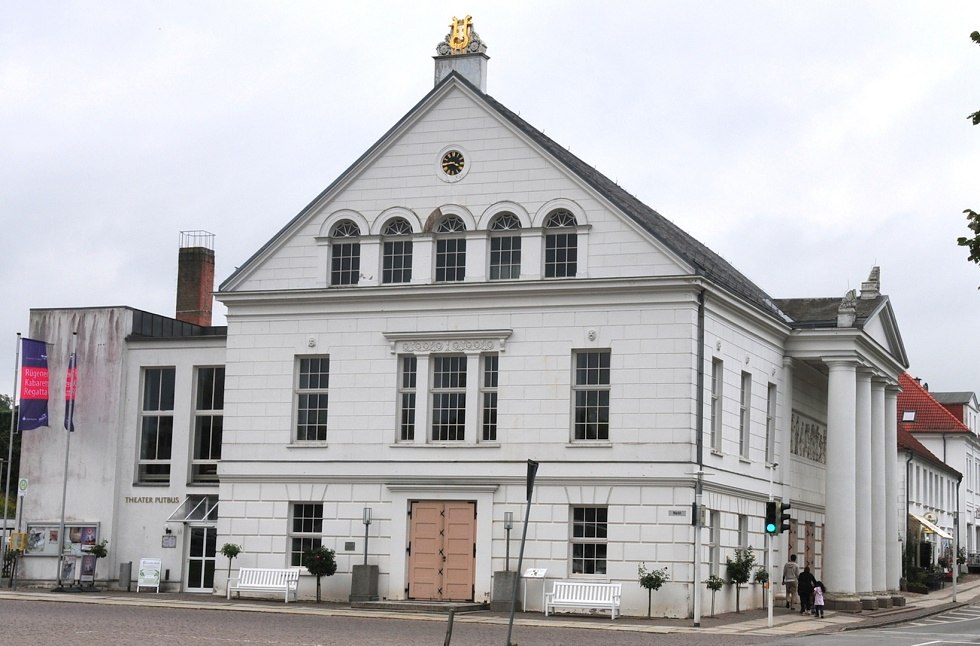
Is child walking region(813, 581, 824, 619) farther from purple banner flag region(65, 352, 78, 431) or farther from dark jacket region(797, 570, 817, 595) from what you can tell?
purple banner flag region(65, 352, 78, 431)

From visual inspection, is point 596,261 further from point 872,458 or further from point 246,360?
point 872,458

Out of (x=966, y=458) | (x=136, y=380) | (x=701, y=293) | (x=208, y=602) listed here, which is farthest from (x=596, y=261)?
(x=966, y=458)

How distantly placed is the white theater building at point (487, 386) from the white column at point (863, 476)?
1767mm

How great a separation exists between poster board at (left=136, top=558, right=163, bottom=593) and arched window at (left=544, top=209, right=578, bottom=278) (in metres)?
15.0

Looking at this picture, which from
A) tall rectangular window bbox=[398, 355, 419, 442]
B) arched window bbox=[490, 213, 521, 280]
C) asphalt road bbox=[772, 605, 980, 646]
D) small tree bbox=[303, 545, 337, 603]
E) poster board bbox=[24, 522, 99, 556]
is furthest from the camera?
poster board bbox=[24, 522, 99, 556]

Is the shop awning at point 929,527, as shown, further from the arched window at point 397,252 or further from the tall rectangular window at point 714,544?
the arched window at point 397,252

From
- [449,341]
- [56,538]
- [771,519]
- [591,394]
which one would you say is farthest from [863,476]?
[56,538]

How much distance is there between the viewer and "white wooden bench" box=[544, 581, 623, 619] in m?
35.7

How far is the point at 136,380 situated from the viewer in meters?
Result: 46.1

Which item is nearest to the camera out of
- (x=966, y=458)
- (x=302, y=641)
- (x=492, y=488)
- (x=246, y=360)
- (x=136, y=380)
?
(x=302, y=641)

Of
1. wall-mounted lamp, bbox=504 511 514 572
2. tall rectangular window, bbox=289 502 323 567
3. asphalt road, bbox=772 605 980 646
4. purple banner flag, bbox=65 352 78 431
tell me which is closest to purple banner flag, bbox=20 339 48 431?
purple banner flag, bbox=65 352 78 431

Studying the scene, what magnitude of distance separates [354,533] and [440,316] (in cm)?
614

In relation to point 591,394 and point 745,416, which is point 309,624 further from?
point 745,416

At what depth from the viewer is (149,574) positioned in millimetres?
44031
